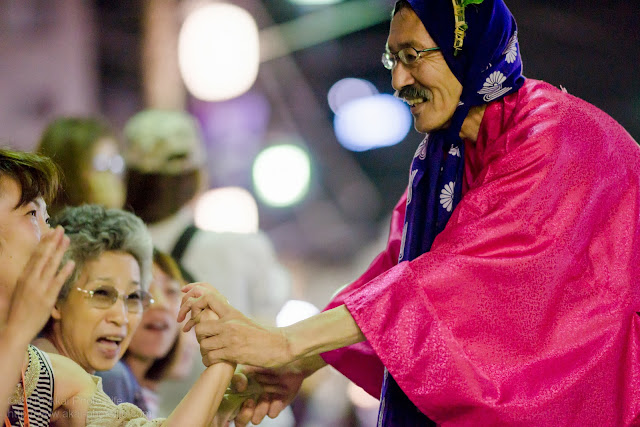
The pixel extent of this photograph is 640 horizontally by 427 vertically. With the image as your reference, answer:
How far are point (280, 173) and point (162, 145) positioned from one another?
474cm

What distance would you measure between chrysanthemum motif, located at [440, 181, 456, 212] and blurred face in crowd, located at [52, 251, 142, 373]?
94cm

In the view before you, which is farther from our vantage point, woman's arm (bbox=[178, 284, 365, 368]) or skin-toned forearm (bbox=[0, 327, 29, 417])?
woman's arm (bbox=[178, 284, 365, 368])

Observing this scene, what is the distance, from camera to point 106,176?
11.2 ft

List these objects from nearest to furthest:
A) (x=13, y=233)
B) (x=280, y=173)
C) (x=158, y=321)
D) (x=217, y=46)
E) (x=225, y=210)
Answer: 1. (x=13, y=233)
2. (x=158, y=321)
3. (x=217, y=46)
4. (x=225, y=210)
5. (x=280, y=173)

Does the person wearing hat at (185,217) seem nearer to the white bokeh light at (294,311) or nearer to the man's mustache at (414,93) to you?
the man's mustache at (414,93)

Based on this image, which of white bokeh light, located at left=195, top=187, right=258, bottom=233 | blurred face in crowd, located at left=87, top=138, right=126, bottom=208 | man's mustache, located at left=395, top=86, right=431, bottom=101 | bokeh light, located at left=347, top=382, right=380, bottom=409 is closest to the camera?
man's mustache, located at left=395, top=86, right=431, bottom=101

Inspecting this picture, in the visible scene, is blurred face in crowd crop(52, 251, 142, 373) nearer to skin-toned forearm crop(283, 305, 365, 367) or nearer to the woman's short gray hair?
the woman's short gray hair

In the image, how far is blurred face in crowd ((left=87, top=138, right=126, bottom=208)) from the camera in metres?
3.32

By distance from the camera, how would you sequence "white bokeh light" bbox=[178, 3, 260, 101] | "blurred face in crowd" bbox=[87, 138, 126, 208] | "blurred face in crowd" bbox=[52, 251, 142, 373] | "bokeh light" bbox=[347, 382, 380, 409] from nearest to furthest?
"blurred face in crowd" bbox=[52, 251, 142, 373]
"blurred face in crowd" bbox=[87, 138, 126, 208]
"white bokeh light" bbox=[178, 3, 260, 101]
"bokeh light" bbox=[347, 382, 380, 409]

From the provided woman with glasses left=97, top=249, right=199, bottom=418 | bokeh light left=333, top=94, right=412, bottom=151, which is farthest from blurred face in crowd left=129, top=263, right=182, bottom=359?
bokeh light left=333, top=94, right=412, bottom=151

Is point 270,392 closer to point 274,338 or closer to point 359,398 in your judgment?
point 274,338

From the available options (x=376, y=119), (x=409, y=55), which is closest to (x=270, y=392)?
(x=409, y=55)

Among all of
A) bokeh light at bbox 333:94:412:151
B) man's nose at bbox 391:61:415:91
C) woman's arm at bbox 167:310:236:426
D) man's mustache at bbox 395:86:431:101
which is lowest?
bokeh light at bbox 333:94:412:151

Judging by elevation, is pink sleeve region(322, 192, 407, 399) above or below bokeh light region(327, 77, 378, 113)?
above
